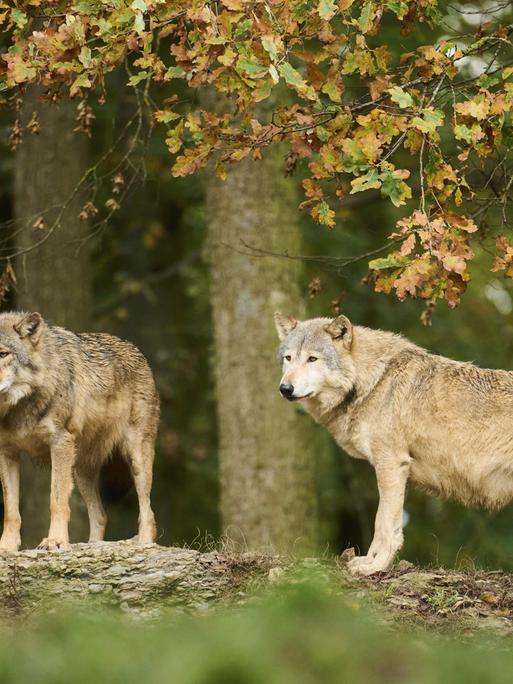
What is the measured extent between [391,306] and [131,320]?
4807mm

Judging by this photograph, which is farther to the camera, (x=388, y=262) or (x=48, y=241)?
(x=48, y=241)

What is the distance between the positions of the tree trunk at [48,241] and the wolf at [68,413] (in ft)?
12.3

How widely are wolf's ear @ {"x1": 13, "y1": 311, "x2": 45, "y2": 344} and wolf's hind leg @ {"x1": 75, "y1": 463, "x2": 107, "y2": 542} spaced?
1.40 meters

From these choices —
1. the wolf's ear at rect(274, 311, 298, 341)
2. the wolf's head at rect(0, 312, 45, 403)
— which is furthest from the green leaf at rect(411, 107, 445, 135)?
the wolf's head at rect(0, 312, 45, 403)

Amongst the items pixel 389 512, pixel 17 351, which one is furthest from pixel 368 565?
pixel 17 351

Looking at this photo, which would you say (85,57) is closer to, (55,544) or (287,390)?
(287,390)

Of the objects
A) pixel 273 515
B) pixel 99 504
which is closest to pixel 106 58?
pixel 99 504

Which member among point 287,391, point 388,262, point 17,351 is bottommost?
point 287,391

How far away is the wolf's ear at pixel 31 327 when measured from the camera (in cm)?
1077

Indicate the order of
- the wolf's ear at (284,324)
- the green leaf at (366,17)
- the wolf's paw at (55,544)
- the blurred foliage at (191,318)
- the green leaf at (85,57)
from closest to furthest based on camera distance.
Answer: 1. the green leaf at (366,17)
2. the green leaf at (85,57)
3. the wolf's paw at (55,544)
4. the wolf's ear at (284,324)
5. the blurred foliage at (191,318)

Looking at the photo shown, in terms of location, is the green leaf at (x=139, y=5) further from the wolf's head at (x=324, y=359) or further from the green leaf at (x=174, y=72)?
the wolf's head at (x=324, y=359)

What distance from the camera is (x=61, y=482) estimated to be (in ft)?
34.9

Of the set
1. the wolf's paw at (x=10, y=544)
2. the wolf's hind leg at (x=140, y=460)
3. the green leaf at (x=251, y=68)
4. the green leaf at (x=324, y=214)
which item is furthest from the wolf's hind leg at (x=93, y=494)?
the green leaf at (x=251, y=68)

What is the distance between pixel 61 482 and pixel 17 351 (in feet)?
3.76
